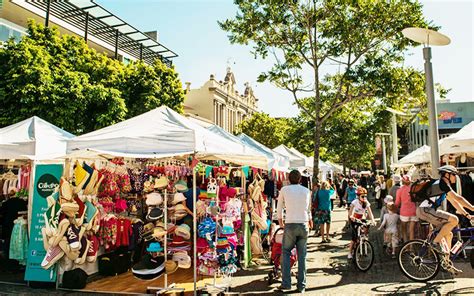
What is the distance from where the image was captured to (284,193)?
6.20 m

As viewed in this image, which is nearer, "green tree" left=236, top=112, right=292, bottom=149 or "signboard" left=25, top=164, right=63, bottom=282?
"signboard" left=25, top=164, right=63, bottom=282

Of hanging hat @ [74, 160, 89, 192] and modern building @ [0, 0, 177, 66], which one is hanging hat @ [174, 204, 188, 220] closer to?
hanging hat @ [74, 160, 89, 192]

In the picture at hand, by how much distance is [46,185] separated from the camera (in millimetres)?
7031

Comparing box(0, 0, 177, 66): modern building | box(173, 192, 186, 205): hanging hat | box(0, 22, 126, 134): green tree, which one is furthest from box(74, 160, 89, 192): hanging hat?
box(0, 0, 177, 66): modern building

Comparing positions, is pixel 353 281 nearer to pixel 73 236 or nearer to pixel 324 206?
pixel 324 206

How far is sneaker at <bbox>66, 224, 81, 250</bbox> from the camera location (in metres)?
6.60

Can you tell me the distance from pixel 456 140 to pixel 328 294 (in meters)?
5.18

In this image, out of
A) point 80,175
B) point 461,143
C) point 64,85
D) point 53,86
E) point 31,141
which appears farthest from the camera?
point 64,85

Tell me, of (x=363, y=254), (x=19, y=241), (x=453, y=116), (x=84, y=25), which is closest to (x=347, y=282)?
A: (x=363, y=254)

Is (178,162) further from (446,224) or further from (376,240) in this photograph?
(446,224)

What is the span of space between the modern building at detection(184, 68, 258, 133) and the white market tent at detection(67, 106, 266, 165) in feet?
137

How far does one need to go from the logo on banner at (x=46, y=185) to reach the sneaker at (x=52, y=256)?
1.05 m

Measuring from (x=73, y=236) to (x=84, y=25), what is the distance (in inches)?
1196

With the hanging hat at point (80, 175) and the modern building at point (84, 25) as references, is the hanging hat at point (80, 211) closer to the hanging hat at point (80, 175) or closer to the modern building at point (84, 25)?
the hanging hat at point (80, 175)
